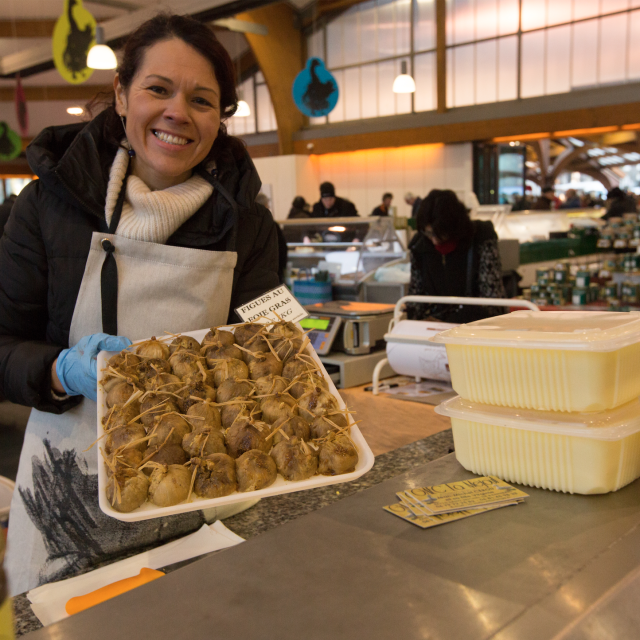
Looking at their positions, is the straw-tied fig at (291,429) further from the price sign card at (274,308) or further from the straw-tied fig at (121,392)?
the price sign card at (274,308)

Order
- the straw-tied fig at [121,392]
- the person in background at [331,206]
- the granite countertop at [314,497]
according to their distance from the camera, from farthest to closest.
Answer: the person in background at [331,206] < the granite countertop at [314,497] < the straw-tied fig at [121,392]

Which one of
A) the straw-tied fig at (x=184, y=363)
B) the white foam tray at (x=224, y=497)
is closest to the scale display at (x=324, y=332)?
the straw-tied fig at (x=184, y=363)

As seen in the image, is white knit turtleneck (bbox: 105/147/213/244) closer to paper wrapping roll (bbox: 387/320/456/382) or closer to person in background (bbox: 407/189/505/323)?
paper wrapping roll (bbox: 387/320/456/382)

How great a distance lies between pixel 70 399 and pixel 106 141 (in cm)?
64

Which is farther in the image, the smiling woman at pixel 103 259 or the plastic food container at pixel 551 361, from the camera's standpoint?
the smiling woman at pixel 103 259

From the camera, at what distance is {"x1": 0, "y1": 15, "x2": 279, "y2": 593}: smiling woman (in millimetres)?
1410

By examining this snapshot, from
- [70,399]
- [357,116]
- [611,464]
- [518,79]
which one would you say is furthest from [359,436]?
[357,116]

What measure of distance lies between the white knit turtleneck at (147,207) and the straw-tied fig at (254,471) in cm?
69

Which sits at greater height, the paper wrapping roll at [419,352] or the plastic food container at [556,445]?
the plastic food container at [556,445]

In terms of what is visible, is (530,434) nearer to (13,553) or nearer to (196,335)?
(196,335)

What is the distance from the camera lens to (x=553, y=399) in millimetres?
1065

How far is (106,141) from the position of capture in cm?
157

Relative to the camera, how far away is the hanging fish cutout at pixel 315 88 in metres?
7.29

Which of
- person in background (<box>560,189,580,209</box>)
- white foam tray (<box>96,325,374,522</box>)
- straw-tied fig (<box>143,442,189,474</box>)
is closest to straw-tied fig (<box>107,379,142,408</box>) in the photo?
white foam tray (<box>96,325,374,522</box>)
